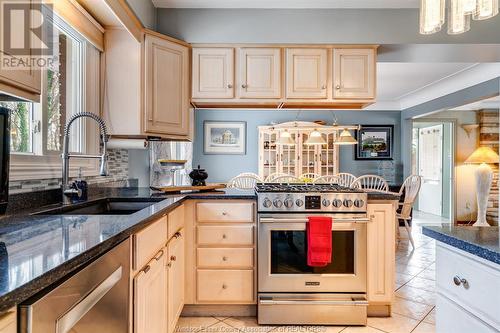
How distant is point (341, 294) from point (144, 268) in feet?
4.96

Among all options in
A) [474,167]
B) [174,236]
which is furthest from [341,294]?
[474,167]

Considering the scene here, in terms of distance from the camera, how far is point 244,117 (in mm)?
6219

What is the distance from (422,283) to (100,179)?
3.07 meters

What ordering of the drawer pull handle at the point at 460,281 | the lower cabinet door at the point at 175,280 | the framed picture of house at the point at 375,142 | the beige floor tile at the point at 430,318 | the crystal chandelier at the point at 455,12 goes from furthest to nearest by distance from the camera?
the framed picture of house at the point at 375,142 → the beige floor tile at the point at 430,318 → the lower cabinet door at the point at 175,280 → the crystal chandelier at the point at 455,12 → the drawer pull handle at the point at 460,281

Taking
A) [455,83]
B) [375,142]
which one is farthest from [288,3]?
[375,142]

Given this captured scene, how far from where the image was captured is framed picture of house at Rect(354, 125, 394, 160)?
6316mm

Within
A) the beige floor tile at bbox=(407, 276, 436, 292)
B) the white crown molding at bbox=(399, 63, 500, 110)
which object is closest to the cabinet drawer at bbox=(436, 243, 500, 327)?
the beige floor tile at bbox=(407, 276, 436, 292)

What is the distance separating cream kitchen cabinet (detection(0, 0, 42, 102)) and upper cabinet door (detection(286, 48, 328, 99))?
189 cm

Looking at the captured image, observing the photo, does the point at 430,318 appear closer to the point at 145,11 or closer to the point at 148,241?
the point at 148,241

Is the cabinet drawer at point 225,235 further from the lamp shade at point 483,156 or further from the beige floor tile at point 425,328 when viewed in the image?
the lamp shade at point 483,156

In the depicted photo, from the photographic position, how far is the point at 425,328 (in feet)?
7.30

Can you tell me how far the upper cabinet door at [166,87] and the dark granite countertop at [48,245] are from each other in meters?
1.19

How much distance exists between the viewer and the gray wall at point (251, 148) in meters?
6.18

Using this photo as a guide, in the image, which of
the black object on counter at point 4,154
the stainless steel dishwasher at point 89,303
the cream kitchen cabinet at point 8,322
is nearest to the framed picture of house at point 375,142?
the stainless steel dishwasher at point 89,303
